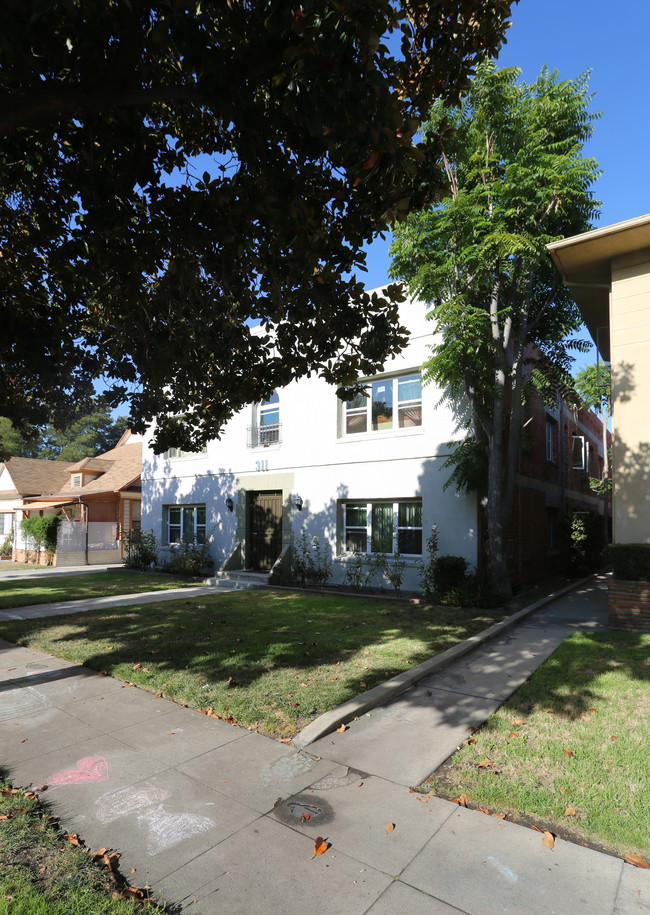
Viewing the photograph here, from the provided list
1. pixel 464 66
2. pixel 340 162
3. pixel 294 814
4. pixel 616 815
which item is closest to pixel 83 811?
pixel 294 814

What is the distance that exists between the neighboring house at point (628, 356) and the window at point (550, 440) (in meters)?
8.82

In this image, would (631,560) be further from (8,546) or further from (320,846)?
(8,546)

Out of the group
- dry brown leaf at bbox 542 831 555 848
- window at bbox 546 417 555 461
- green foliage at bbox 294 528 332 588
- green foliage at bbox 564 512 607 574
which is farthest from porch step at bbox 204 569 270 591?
dry brown leaf at bbox 542 831 555 848

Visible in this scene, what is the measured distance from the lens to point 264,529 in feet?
54.4

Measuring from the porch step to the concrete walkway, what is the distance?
29.8ft

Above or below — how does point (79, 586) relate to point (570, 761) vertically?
below

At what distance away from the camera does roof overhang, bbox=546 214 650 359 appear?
899 centimetres

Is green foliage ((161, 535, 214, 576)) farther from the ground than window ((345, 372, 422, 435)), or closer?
closer

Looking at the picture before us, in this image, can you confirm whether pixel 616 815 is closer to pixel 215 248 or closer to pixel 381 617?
pixel 215 248

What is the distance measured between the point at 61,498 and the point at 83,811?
24.1m

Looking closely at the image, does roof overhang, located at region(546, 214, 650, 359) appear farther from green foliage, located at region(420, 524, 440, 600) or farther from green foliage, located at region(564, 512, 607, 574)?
green foliage, located at region(564, 512, 607, 574)

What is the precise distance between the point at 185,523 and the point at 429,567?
34.0 ft

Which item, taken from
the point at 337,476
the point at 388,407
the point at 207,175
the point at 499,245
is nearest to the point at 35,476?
the point at 337,476

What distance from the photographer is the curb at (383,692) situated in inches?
187
